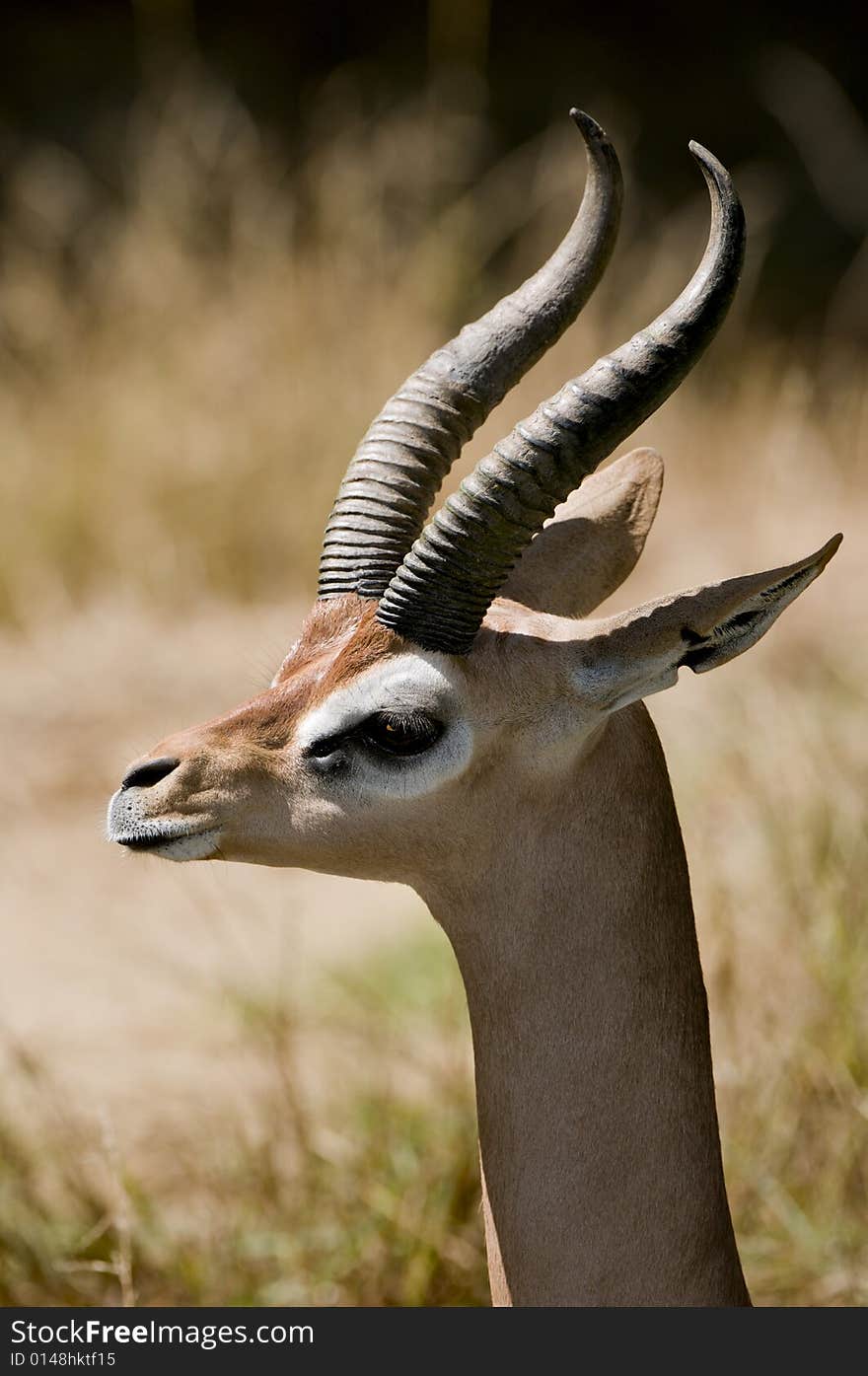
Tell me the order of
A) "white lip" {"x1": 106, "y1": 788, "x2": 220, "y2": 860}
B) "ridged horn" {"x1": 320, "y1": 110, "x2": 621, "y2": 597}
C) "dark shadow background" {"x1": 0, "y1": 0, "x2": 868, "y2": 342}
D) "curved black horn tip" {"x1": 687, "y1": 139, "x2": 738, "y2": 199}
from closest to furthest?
"curved black horn tip" {"x1": 687, "y1": 139, "x2": 738, "y2": 199}
"white lip" {"x1": 106, "y1": 788, "x2": 220, "y2": 860}
"ridged horn" {"x1": 320, "y1": 110, "x2": 621, "y2": 597}
"dark shadow background" {"x1": 0, "y1": 0, "x2": 868, "y2": 342}

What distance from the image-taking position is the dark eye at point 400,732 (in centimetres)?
267

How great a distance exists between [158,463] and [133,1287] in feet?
18.3

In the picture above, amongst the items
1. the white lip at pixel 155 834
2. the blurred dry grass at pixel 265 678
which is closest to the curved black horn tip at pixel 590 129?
the blurred dry grass at pixel 265 678

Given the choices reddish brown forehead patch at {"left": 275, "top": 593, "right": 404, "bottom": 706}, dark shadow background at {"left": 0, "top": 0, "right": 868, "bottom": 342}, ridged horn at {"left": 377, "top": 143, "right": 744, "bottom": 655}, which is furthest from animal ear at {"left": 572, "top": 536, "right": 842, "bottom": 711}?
dark shadow background at {"left": 0, "top": 0, "right": 868, "bottom": 342}

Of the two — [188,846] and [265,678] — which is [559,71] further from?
[188,846]

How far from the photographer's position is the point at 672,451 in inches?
395

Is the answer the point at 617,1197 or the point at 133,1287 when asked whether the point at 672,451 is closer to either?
the point at 133,1287

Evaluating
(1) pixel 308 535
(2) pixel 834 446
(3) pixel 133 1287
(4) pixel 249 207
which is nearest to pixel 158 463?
(1) pixel 308 535

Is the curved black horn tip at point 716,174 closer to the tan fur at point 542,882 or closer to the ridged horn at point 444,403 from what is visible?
the ridged horn at point 444,403

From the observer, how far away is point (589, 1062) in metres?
2.77

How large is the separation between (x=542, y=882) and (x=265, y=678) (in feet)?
2.57

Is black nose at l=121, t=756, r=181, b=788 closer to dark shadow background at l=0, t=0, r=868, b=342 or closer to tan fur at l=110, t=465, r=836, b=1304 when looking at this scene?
tan fur at l=110, t=465, r=836, b=1304

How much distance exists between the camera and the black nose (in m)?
2.69

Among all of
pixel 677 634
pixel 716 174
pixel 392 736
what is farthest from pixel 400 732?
pixel 716 174
